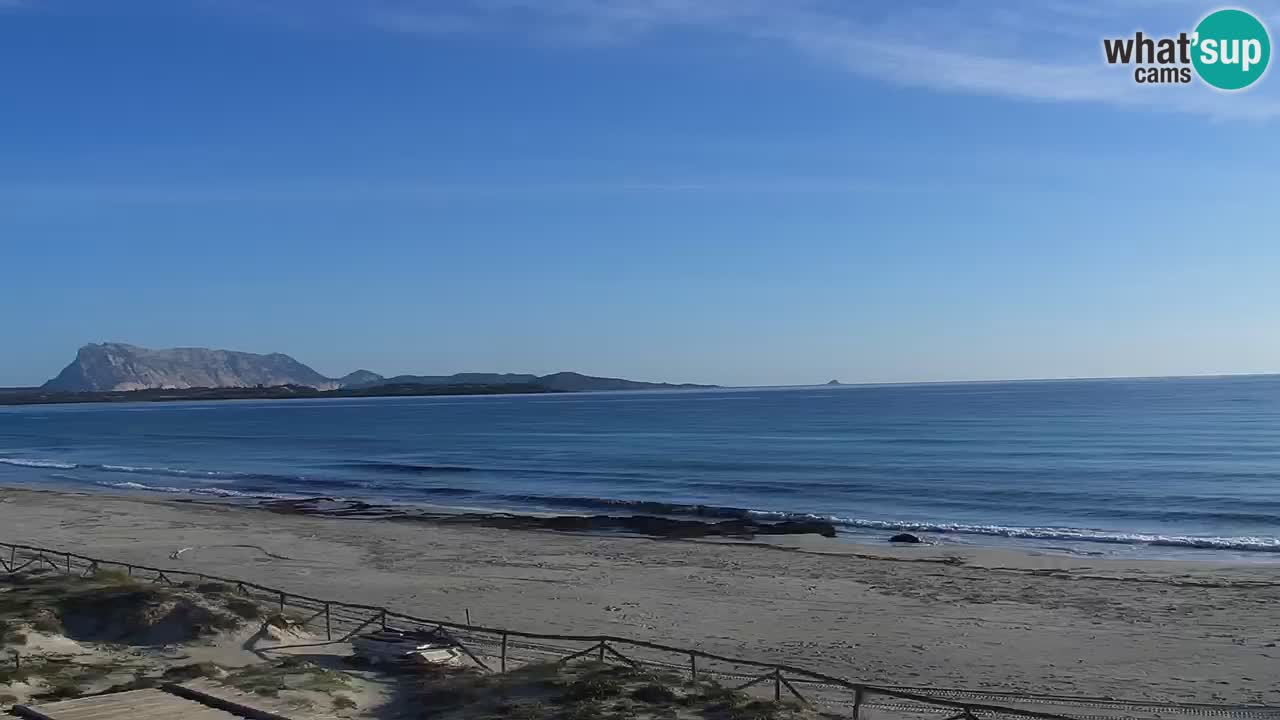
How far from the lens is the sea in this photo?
42.0 m

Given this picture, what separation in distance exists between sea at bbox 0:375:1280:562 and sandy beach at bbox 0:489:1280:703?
6392 millimetres

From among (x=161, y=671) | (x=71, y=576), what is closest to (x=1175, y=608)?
(x=161, y=671)

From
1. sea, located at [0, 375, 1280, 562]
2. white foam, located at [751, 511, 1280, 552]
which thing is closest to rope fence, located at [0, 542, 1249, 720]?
sea, located at [0, 375, 1280, 562]

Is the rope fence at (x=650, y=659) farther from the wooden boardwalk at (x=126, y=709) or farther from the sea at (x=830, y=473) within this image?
the sea at (x=830, y=473)

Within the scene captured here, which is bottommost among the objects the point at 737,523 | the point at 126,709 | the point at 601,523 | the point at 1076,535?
the point at 601,523

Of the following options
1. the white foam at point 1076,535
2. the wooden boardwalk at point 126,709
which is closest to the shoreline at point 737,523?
the white foam at point 1076,535

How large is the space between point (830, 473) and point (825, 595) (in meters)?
35.0

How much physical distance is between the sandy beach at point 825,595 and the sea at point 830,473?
6.39 metres

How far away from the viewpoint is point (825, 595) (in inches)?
1101

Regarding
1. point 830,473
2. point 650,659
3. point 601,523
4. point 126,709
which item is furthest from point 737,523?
point 126,709

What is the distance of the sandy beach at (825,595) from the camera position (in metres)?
20.7

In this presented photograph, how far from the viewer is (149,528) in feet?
139

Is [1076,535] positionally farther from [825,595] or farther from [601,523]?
[601,523]

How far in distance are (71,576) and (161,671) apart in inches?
390
